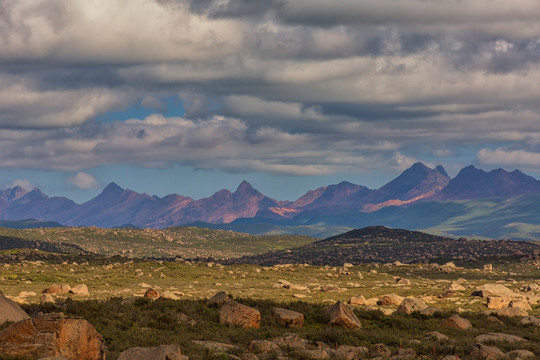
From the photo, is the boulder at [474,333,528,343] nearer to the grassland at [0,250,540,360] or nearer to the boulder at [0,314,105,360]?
the grassland at [0,250,540,360]

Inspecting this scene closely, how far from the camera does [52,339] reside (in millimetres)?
26734

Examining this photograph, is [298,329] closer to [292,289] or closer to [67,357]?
[67,357]

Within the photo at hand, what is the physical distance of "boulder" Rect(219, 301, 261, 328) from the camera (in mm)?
38031

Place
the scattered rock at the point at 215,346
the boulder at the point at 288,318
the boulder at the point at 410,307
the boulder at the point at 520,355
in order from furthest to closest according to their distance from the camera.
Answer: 1. the boulder at the point at 410,307
2. the boulder at the point at 288,318
3. the boulder at the point at 520,355
4. the scattered rock at the point at 215,346

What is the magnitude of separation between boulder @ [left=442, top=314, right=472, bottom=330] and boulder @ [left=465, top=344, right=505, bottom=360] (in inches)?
429

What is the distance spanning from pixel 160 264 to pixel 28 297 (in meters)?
52.0

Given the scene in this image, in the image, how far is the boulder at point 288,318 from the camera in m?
39.4

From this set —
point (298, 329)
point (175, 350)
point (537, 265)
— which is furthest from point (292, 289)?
point (537, 265)

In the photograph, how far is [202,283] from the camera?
85438 mm

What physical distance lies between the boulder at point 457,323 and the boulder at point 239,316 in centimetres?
1431

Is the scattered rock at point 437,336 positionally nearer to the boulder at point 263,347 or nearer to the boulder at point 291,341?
the boulder at point 291,341

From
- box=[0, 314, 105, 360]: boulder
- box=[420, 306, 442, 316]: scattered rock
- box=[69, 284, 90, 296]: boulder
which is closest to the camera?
box=[0, 314, 105, 360]: boulder

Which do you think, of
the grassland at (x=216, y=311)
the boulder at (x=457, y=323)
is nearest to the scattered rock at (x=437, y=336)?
the grassland at (x=216, y=311)

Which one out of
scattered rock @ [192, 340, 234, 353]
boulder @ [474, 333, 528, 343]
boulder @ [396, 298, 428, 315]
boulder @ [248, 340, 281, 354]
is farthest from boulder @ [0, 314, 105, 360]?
boulder @ [396, 298, 428, 315]
